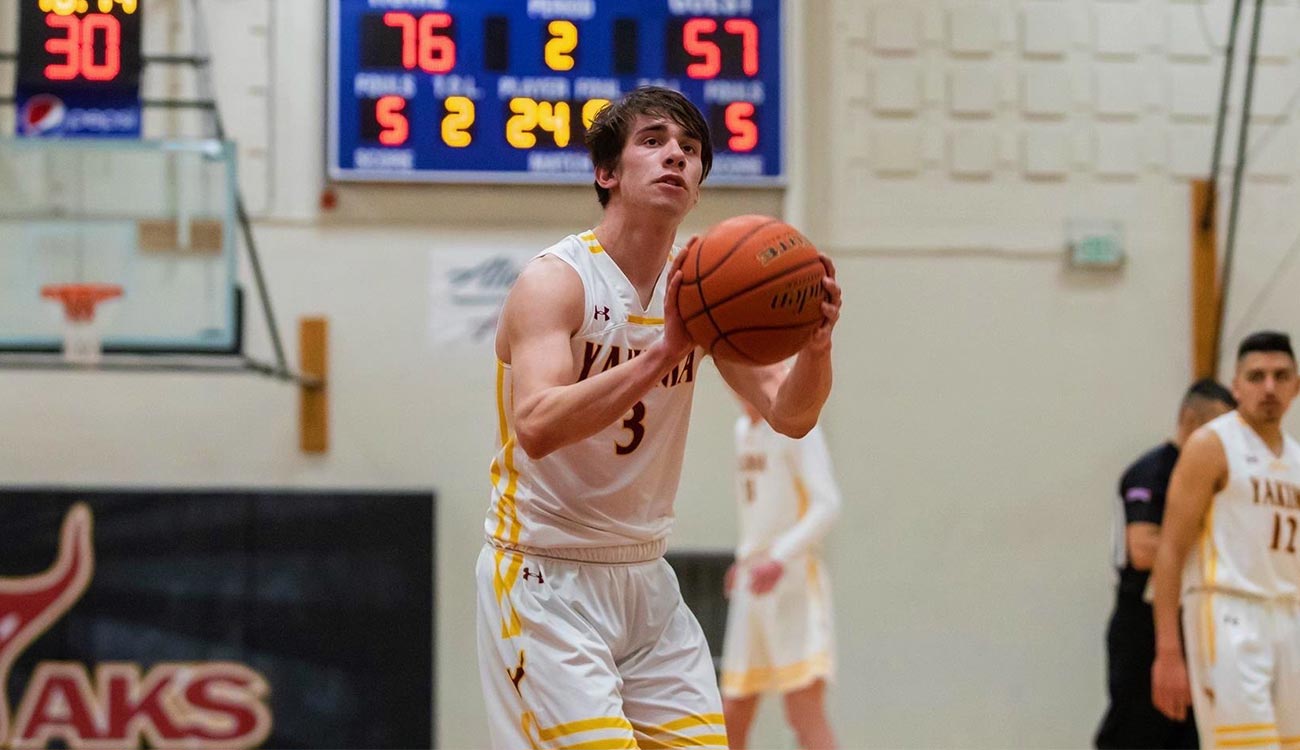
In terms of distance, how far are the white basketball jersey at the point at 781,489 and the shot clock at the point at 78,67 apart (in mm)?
3150

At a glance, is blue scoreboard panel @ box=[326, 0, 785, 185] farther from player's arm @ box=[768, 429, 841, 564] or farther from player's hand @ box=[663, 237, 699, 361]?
player's hand @ box=[663, 237, 699, 361]

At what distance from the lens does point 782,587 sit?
247 inches

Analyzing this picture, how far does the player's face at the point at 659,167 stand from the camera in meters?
3.03

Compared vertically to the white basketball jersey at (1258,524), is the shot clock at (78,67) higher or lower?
higher

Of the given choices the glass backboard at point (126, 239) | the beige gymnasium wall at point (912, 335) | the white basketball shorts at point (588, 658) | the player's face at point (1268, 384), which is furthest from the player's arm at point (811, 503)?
the white basketball shorts at point (588, 658)

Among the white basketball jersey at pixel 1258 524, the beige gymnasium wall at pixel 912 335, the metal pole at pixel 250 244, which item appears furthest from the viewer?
the beige gymnasium wall at pixel 912 335

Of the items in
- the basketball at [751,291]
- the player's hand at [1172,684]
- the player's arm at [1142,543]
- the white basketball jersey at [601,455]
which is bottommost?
the player's hand at [1172,684]

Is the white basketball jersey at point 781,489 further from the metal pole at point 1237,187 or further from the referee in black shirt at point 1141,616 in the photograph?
the metal pole at point 1237,187

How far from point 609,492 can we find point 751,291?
22.3 inches

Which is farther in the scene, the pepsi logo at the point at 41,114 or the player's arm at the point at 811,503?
the pepsi logo at the point at 41,114

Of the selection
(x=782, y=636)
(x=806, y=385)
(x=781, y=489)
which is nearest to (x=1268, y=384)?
(x=781, y=489)

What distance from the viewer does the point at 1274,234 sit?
27.2 ft

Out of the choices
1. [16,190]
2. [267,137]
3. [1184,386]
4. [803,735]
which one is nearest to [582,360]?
[803,735]

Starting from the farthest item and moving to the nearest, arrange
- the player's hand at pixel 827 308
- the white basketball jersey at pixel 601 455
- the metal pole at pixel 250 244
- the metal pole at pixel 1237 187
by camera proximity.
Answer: the metal pole at pixel 1237 187 → the metal pole at pixel 250 244 → the white basketball jersey at pixel 601 455 → the player's hand at pixel 827 308
